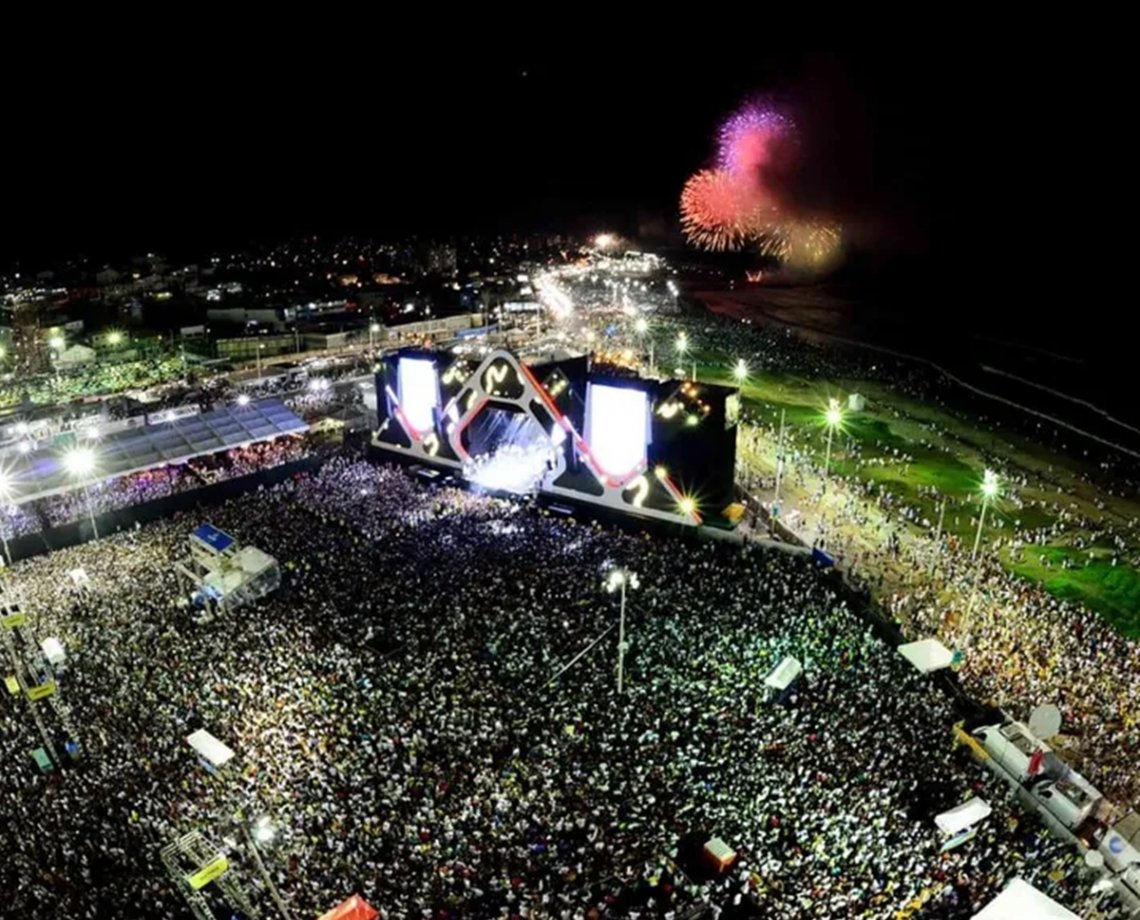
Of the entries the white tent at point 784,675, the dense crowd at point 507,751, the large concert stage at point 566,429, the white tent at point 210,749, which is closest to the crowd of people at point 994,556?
the dense crowd at point 507,751

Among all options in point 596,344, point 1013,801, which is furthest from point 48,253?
point 1013,801

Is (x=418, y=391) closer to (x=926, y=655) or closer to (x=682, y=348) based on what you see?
(x=926, y=655)

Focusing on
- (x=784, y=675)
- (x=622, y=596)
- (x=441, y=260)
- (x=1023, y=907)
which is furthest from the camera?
(x=441, y=260)

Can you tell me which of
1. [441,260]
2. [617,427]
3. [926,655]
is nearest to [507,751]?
[926,655]

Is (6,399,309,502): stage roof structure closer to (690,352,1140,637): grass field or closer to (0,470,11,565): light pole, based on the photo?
(0,470,11,565): light pole

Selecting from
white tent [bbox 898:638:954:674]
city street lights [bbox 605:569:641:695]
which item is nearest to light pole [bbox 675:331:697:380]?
city street lights [bbox 605:569:641:695]

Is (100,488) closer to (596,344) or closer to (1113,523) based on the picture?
(596,344)
